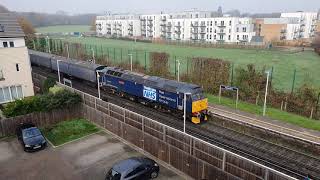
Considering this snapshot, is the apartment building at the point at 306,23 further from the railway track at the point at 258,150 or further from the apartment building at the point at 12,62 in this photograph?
the apartment building at the point at 12,62

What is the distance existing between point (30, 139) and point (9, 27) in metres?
17.2

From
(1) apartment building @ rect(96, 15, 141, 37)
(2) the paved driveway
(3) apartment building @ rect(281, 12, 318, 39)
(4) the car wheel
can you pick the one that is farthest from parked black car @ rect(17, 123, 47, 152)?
(3) apartment building @ rect(281, 12, 318, 39)

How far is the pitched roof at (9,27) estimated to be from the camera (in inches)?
1307

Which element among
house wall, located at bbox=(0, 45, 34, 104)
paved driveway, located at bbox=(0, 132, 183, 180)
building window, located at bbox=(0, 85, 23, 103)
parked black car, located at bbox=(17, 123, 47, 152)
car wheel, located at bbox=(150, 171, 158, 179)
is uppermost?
house wall, located at bbox=(0, 45, 34, 104)

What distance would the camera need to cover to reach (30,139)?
78.4 feet

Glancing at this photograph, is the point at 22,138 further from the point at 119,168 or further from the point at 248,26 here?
the point at 248,26

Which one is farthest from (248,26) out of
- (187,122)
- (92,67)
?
(187,122)

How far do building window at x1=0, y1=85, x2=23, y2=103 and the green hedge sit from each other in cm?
777

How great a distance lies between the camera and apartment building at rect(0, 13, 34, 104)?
33469 mm

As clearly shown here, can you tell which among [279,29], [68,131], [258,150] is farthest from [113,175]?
[279,29]

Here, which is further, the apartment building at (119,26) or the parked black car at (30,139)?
the apartment building at (119,26)

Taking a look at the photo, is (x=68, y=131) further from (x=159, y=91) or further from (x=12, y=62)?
(x=12, y=62)

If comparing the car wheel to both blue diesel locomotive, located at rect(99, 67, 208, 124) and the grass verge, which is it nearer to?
blue diesel locomotive, located at rect(99, 67, 208, 124)

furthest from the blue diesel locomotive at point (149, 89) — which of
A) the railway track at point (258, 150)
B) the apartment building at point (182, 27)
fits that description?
the apartment building at point (182, 27)
